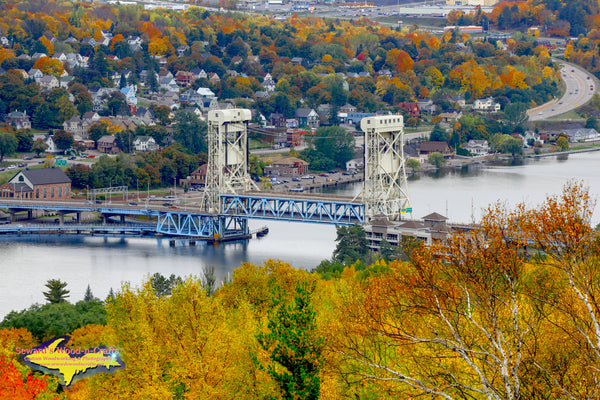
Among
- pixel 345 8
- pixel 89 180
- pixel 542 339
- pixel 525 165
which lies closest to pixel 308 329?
pixel 542 339

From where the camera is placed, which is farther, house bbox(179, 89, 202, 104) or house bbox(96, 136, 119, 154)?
house bbox(179, 89, 202, 104)

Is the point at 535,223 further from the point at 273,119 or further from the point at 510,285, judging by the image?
the point at 273,119

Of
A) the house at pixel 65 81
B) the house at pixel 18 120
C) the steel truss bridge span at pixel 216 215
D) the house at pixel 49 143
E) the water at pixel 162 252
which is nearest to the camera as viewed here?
the water at pixel 162 252

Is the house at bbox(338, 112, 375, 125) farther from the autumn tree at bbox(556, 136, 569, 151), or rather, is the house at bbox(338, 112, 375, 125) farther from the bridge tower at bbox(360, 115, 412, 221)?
the bridge tower at bbox(360, 115, 412, 221)

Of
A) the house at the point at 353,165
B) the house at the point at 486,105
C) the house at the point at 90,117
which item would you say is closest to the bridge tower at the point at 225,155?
the house at the point at 353,165

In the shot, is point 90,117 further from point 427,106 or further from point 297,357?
point 297,357

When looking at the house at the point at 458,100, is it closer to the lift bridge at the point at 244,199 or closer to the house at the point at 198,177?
the house at the point at 198,177

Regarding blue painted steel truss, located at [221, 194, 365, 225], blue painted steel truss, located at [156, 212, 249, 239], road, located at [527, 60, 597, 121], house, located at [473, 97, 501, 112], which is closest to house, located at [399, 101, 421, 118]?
house, located at [473, 97, 501, 112]
